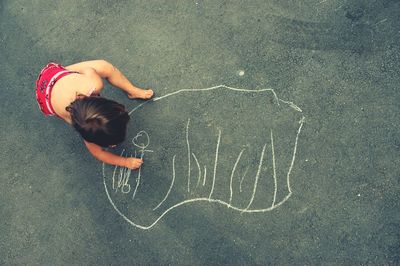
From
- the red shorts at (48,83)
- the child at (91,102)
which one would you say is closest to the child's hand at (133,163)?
the child at (91,102)

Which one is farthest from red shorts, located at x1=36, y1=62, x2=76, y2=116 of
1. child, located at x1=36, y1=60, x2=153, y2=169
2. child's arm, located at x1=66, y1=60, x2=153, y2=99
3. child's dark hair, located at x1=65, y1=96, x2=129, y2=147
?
child's dark hair, located at x1=65, y1=96, x2=129, y2=147

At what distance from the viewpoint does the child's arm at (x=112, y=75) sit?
9.21ft

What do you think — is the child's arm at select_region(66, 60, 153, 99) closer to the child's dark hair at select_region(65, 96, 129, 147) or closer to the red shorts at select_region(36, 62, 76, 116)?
the red shorts at select_region(36, 62, 76, 116)

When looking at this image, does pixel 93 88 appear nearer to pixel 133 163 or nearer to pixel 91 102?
pixel 91 102

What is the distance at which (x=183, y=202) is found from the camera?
112 inches

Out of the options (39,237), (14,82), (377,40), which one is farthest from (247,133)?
(14,82)

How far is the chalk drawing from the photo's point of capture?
2.79 meters

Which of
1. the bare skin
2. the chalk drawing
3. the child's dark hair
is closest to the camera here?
the child's dark hair

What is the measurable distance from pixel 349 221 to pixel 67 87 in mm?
2154

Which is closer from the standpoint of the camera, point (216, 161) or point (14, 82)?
point (216, 161)

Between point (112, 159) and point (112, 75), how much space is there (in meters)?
0.63

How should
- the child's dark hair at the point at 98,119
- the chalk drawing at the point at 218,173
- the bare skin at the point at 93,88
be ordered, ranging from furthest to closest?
the chalk drawing at the point at 218,173
the bare skin at the point at 93,88
the child's dark hair at the point at 98,119

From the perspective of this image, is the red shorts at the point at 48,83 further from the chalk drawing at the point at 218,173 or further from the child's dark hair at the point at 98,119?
the chalk drawing at the point at 218,173

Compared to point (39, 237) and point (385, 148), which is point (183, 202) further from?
point (385, 148)
